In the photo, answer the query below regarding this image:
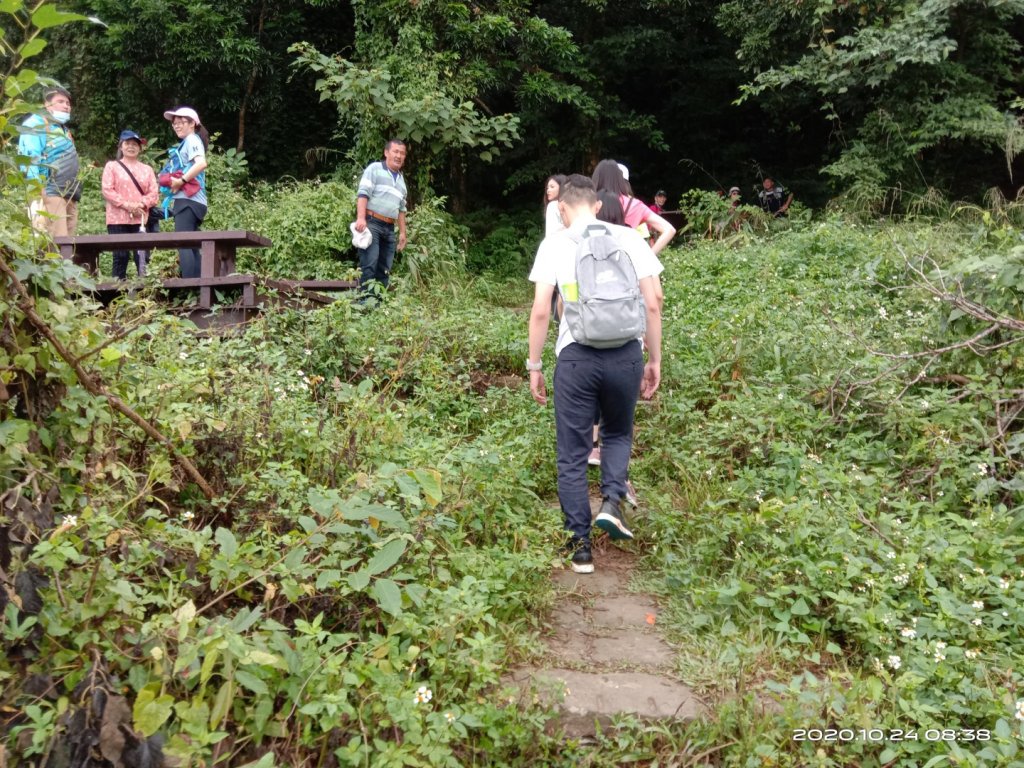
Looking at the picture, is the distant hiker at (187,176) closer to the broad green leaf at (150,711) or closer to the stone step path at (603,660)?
the stone step path at (603,660)

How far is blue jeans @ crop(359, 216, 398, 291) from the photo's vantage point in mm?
8586

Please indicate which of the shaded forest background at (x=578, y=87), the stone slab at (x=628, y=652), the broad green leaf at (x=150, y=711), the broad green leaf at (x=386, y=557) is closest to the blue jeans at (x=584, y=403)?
the stone slab at (x=628, y=652)

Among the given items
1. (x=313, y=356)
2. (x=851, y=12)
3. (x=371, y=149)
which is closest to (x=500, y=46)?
(x=371, y=149)

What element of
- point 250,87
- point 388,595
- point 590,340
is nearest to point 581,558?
point 590,340

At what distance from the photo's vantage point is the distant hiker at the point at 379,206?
844 centimetres

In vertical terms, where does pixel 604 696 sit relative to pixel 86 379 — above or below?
below

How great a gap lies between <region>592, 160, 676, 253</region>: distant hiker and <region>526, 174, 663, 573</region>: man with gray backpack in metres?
0.45

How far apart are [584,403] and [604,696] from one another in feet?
5.11

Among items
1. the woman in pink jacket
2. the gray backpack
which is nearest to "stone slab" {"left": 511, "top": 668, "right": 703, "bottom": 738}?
the gray backpack

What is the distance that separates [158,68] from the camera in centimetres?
1697

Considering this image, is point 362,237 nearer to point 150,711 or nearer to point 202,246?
point 202,246

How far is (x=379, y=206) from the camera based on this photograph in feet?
27.9

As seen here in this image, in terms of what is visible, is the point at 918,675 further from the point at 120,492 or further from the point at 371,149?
the point at 371,149

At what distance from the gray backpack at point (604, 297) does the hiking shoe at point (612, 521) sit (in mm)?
833
